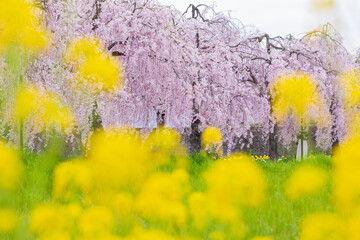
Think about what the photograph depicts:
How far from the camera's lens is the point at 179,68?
7.64 m

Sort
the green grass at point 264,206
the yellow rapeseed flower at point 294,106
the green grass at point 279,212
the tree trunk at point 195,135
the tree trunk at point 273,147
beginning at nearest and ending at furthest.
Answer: the green grass at point 264,206 → the green grass at point 279,212 → the tree trunk at point 195,135 → the yellow rapeseed flower at point 294,106 → the tree trunk at point 273,147

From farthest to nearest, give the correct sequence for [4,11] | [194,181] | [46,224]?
[194,181], [46,224], [4,11]

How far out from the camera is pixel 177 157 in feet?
17.7

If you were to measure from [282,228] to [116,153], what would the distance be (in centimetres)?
176

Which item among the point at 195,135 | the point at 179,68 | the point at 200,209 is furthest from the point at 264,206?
the point at 195,135

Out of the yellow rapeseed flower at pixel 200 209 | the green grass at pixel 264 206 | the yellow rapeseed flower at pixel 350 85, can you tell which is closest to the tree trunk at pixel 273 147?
the yellow rapeseed flower at pixel 350 85

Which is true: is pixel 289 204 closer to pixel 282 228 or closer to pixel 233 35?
pixel 282 228

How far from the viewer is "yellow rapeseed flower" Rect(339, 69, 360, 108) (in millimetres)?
11094

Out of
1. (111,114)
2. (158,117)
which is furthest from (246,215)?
(158,117)

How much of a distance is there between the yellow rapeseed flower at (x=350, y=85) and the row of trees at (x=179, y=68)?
0.74ft

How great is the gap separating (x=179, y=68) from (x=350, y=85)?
6358 millimetres

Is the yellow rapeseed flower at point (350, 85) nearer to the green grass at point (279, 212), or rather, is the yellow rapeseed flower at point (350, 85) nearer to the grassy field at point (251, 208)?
the grassy field at point (251, 208)

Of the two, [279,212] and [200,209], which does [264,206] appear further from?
[200,209]

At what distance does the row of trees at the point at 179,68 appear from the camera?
21.8ft
